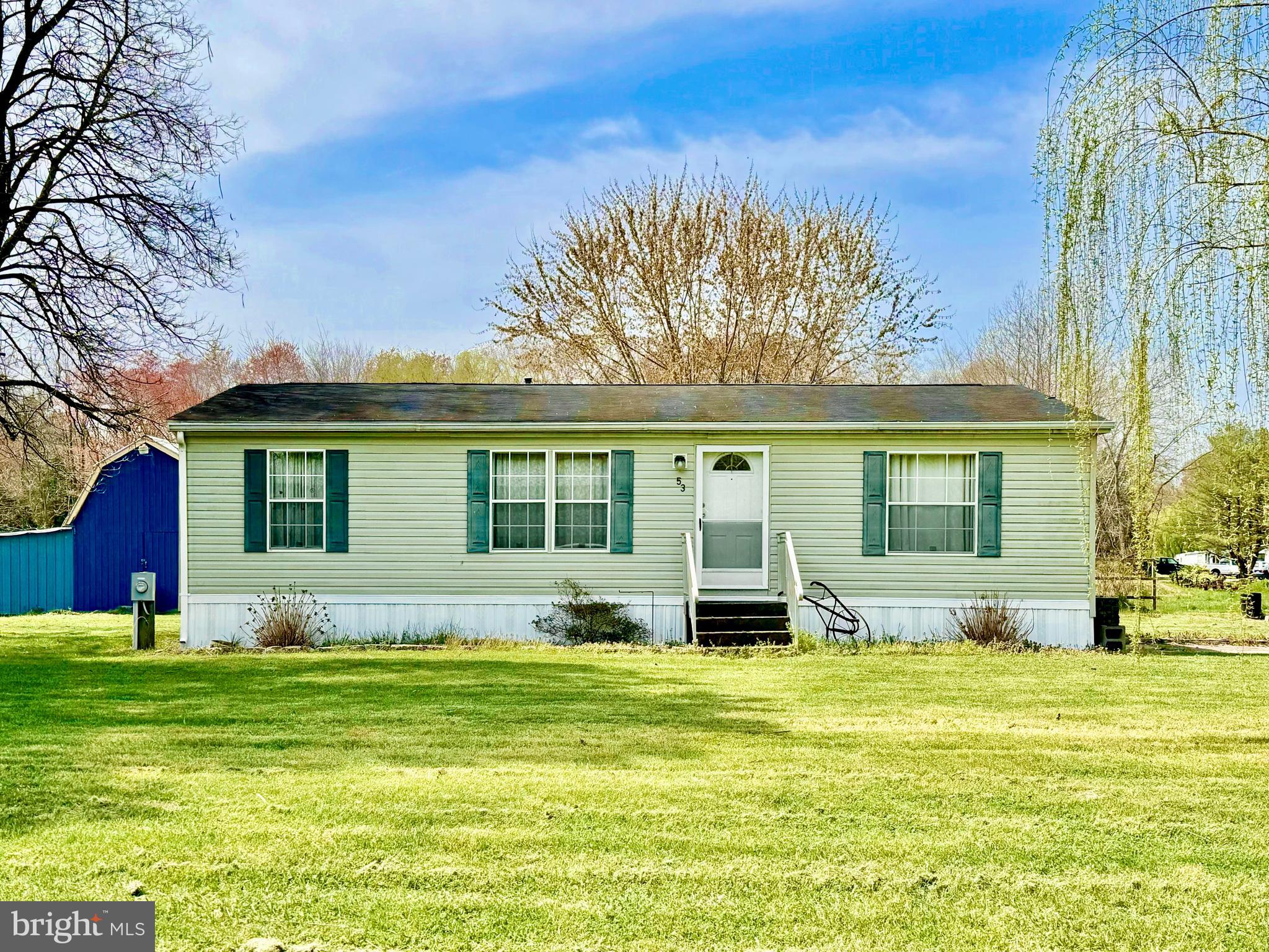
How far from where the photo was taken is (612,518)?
47.2 ft

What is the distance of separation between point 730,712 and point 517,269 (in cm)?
2243

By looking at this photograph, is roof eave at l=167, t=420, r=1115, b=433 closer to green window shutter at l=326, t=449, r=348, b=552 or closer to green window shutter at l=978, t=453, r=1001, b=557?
green window shutter at l=326, t=449, r=348, b=552

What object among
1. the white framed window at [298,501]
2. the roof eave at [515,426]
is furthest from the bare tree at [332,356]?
the roof eave at [515,426]

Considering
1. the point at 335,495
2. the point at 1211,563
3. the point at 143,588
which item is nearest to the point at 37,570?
the point at 143,588

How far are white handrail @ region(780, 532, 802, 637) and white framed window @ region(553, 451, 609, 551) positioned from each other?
2415mm

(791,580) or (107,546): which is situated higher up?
(107,546)

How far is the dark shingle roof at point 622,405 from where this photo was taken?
1432 cm

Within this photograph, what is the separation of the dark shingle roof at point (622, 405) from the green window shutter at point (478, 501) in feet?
1.85

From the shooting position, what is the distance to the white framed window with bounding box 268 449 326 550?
1448cm

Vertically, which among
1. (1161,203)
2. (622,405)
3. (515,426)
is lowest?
(515,426)

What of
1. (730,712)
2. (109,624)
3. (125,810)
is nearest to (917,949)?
(125,810)

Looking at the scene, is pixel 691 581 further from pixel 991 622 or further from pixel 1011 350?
pixel 1011 350

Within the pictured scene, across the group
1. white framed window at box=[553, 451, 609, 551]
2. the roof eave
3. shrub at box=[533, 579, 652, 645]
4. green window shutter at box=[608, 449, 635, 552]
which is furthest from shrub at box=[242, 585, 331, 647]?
green window shutter at box=[608, 449, 635, 552]

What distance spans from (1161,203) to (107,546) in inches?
818
